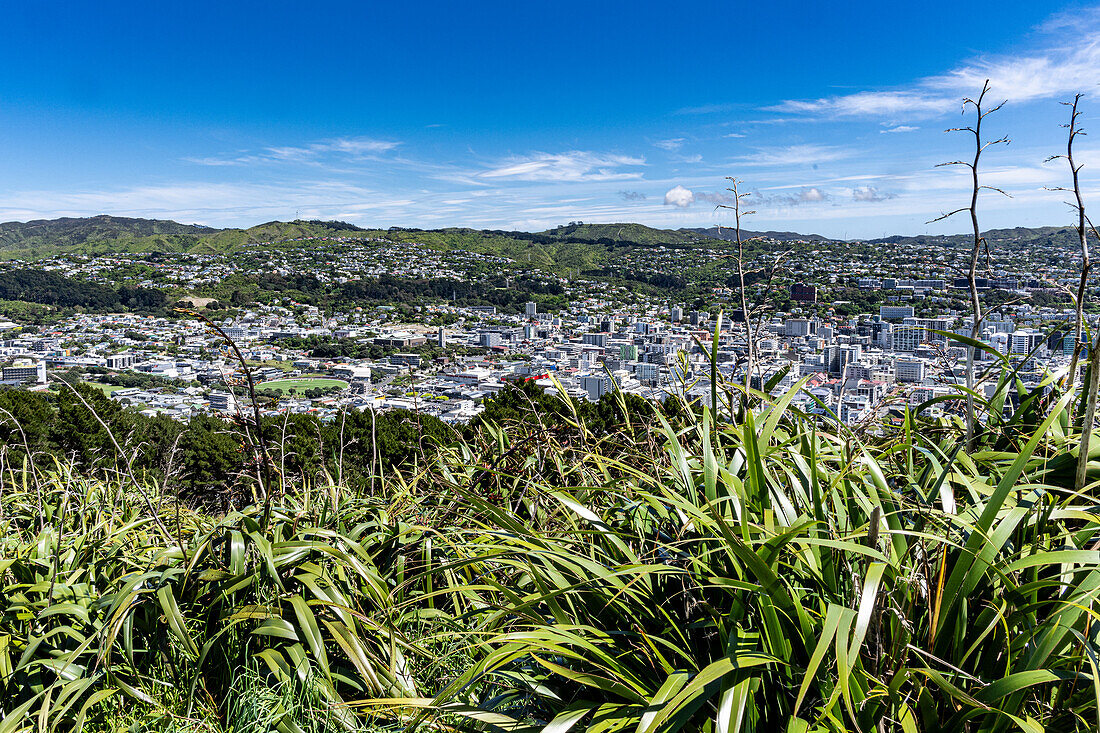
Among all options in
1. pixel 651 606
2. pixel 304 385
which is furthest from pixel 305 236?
pixel 651 606

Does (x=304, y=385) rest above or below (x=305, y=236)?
below

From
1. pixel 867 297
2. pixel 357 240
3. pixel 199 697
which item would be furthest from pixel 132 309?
pixel 199 697

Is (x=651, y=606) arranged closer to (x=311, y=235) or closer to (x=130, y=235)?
(x=311, y=235)

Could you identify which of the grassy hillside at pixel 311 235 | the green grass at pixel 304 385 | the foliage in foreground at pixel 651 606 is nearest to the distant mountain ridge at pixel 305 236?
the grassy hillside at pixel 311 235

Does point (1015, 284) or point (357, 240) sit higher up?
point (357, 240)

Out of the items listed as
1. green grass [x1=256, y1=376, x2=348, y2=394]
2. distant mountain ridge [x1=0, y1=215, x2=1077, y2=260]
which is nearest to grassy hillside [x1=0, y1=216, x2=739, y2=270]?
distant mountain ridge [x1=0, y1=215, x2=1077, y2=260]

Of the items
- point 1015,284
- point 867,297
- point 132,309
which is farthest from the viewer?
point 132,309

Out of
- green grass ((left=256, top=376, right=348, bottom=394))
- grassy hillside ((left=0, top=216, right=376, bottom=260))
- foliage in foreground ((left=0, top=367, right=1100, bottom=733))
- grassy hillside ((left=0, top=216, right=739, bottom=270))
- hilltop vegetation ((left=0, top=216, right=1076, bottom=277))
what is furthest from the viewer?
grassy hillside ((left=0, top=216, right=376, bottom=260))

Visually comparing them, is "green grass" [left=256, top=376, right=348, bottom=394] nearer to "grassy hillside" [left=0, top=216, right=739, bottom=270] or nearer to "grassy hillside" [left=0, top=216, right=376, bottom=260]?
"grassy hillside" [left=0, top=216, right=739, bottom=270]

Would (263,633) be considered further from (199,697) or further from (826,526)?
(826,526)
